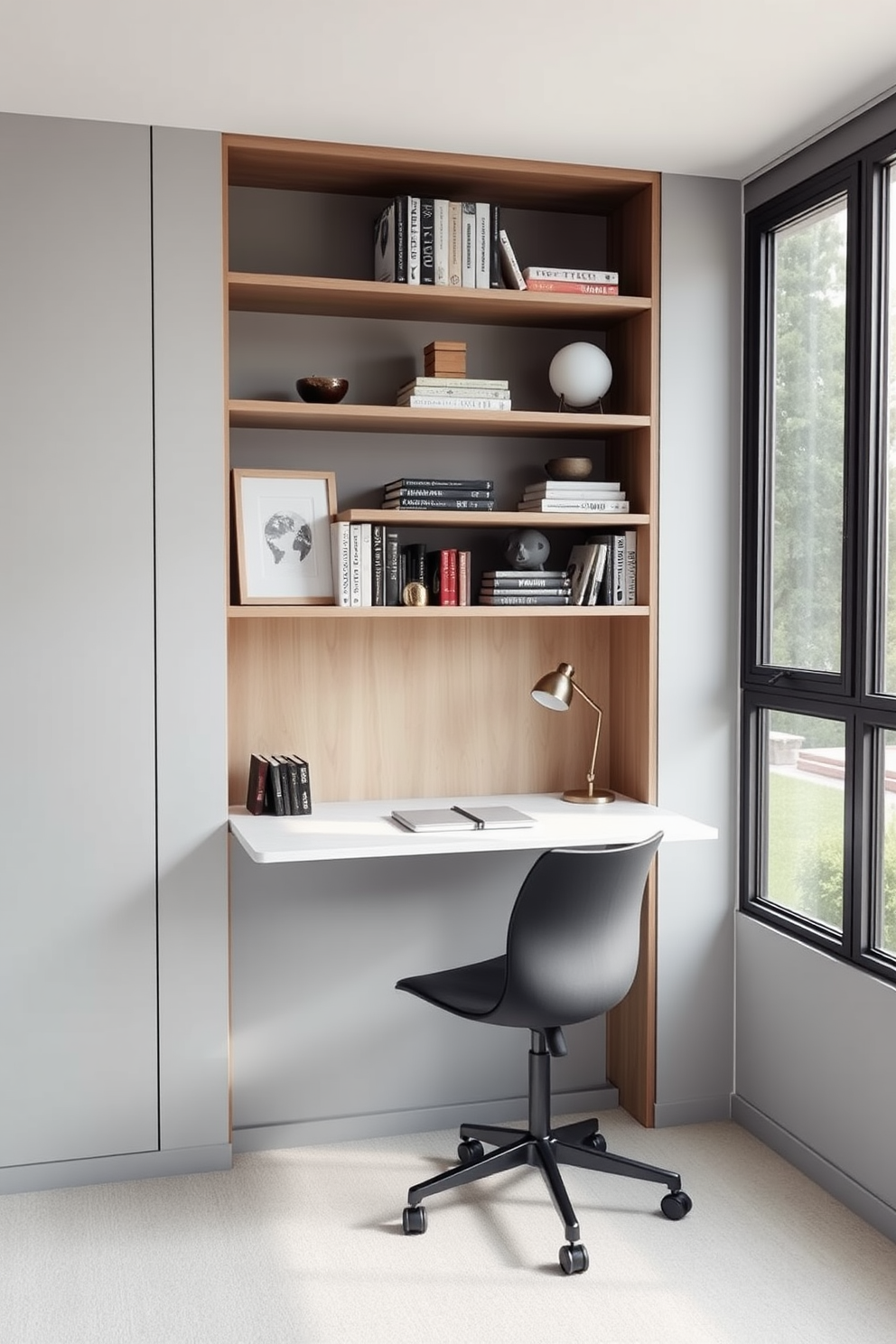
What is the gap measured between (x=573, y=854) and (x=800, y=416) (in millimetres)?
1341

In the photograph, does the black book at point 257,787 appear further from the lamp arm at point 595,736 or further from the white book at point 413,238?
the white book at point 413,238

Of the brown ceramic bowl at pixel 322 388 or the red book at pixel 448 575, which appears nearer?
the brown ceramic bowl at pixel 322 388

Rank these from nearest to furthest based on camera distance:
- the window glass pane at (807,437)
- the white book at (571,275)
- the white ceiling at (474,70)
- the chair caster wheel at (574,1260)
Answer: the white ceiling at (474,70)
the chair caster wheel at (574,1260)
the window glass pane at (807,437)
the white book at (571,275)

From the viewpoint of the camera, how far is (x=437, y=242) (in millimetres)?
3127

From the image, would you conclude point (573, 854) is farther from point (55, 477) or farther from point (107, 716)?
point (55, 477)

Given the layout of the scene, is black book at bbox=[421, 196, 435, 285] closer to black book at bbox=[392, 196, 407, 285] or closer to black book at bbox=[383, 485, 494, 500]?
black book at bbox=[392, 196, 407, 285]

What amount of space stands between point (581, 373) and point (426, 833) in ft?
4.26

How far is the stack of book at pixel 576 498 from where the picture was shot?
3.24 m

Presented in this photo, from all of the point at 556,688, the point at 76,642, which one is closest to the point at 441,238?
the point at 556,688

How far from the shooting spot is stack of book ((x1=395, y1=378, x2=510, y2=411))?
3135 millimetres

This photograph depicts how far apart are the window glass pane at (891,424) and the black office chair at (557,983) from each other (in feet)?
2.26

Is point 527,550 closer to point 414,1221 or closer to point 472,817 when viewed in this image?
point 472,817

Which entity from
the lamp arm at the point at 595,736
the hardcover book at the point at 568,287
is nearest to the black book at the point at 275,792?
the lamp arm at the point at 595,736

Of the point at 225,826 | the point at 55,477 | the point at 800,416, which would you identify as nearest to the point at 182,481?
the point at 55,477
